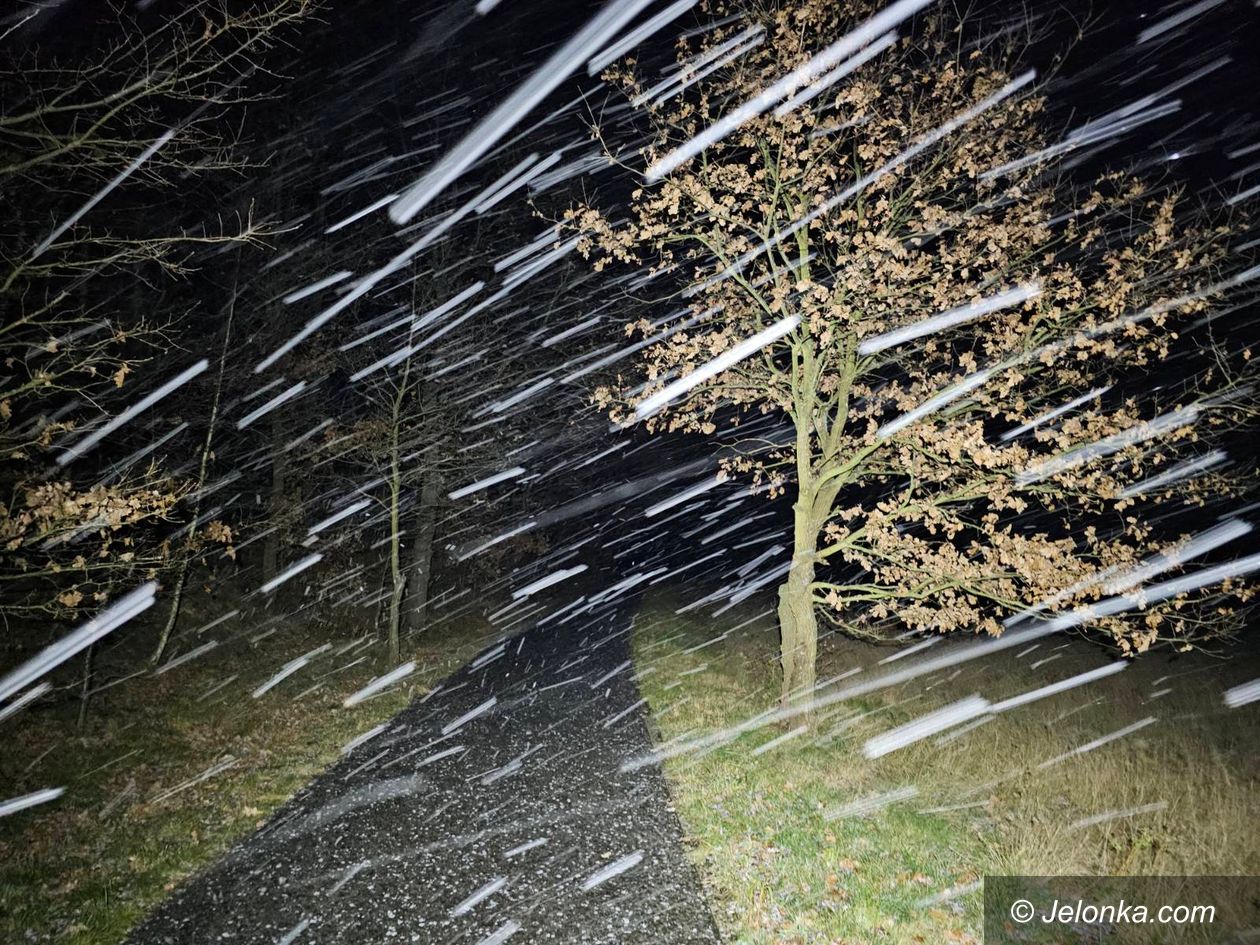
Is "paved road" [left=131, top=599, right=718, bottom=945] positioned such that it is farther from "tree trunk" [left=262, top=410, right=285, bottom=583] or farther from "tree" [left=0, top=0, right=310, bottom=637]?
"tree trunk" [left=262, top=410, right=285, bottom=583]

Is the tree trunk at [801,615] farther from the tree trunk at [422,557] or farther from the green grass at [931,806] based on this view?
the tree trunk at [422,557]

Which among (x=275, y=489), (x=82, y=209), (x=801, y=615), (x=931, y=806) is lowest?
(x=931, y=806)

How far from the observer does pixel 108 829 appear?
774 cm

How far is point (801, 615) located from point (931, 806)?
11.6 ft

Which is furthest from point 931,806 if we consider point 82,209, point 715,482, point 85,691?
point 85,691

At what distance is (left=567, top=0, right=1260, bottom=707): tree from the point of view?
8250 mm

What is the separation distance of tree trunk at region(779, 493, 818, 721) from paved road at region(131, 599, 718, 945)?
8.99ft

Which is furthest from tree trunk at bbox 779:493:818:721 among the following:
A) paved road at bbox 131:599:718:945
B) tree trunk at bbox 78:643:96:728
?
tree trunk at bbox 78:643:96:728

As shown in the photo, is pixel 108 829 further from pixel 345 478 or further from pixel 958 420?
pixel 958 420

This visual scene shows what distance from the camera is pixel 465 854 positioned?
7.12 metres

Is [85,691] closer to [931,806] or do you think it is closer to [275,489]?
[275,489]

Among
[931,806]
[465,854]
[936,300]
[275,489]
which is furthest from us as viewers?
[275,489]

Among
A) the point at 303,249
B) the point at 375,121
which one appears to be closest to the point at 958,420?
the point at 303,249

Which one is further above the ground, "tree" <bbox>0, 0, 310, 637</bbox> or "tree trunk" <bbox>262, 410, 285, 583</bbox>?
"tree" <bbox>0, 0, 310, 637</bbox>
